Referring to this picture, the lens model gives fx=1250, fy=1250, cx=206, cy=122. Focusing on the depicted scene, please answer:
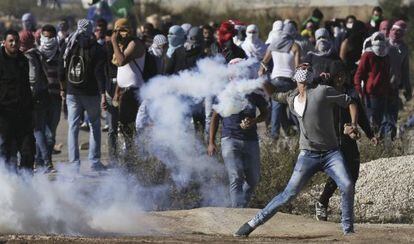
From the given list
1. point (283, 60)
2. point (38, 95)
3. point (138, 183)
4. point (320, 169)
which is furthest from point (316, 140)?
point (283, 60)

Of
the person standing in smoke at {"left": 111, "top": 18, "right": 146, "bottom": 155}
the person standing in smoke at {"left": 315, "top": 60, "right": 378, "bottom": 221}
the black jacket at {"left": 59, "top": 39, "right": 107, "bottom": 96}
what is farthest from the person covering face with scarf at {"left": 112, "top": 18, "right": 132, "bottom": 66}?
the person standing in smoke at {"left": 315, "top": 60, "right": 378, "bottom": 221}

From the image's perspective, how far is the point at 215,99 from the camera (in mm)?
13422

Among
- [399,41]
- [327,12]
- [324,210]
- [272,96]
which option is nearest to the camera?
[272,96]

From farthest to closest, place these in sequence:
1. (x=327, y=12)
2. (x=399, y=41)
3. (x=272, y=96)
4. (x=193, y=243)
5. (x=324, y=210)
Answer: (x=327, y=12), (x=399, y=41), (x=324, y=210), (x=272, y=96), (x=193, y=243)

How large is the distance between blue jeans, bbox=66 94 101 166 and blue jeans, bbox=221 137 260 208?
3426 millimetres

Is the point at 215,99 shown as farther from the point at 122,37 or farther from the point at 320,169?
the point at 122,37

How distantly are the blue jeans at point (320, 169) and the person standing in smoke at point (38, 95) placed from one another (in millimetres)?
4889

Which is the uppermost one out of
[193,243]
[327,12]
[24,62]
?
[24,62]

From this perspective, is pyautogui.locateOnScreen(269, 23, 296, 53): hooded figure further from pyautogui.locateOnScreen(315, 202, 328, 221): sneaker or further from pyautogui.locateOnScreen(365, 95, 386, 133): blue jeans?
pyautogui.locateOnScreen(315, 202, 328, 221): sneaker

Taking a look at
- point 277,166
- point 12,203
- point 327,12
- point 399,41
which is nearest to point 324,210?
point 277,166

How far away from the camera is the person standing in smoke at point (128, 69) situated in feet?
50.6

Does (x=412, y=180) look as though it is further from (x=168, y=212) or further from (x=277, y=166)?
(x=168, y=212)

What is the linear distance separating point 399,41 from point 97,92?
5.74 meters

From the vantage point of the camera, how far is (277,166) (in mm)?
14898
